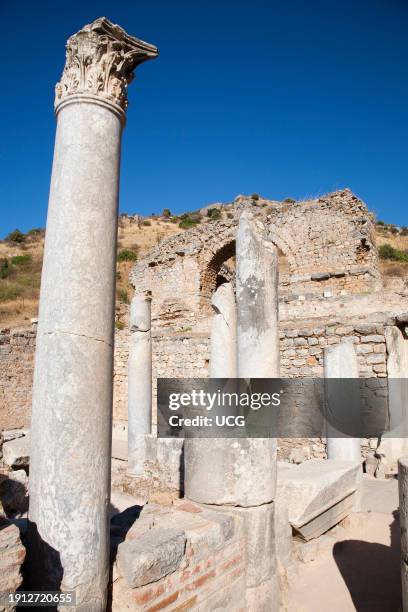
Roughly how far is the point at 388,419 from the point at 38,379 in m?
7.36

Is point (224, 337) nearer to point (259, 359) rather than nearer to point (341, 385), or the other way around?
point (259, 359)

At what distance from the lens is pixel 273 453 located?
386cm

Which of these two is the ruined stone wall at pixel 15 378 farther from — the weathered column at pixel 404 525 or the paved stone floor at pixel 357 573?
the weathered column at pixel 404 525

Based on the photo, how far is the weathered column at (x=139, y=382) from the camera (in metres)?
7.89

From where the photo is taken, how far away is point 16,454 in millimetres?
7066

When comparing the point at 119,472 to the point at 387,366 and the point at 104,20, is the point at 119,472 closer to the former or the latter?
the point at 387,366

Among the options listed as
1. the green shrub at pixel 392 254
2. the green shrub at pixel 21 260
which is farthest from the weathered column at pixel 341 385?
the green shrub at pixel 21 260

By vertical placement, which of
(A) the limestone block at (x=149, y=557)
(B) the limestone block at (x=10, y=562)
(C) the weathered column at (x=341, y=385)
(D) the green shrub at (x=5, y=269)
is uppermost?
(D) the green shrub at (x=5, y=269)

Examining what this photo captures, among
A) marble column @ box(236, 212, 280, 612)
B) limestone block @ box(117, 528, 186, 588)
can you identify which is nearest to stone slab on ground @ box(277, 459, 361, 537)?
marble column @ box(236, 212, 280, 612)

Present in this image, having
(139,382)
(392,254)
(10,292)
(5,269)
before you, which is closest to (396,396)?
(139,382)

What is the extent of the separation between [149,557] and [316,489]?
249 centimetres

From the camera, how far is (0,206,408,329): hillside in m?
25.7

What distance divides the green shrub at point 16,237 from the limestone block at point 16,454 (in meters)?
41.7

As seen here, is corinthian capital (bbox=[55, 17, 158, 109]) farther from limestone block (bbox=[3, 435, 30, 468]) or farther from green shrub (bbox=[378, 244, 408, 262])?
green shrub (bbox=[378, 244, 408, 262])
